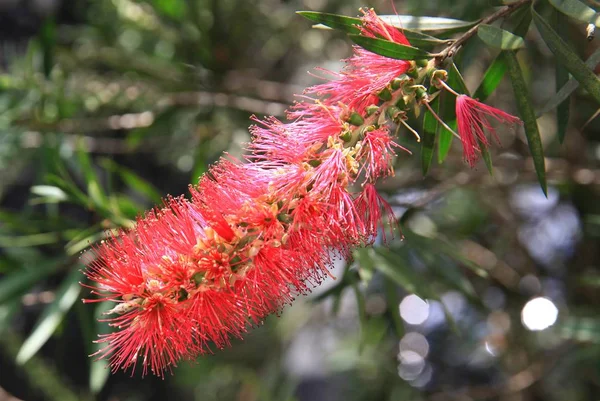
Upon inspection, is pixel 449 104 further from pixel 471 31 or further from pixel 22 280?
pixel 22 280

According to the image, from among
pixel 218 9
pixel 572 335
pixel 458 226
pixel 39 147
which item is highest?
pixel 218 9

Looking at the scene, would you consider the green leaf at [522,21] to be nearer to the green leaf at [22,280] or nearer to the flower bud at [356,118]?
the flower bud at [356,118]

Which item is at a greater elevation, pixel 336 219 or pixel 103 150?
pixel 336 219

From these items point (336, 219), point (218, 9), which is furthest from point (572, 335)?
point (218, 9)

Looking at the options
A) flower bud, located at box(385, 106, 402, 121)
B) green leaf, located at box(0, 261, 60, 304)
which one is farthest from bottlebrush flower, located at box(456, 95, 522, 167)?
green leaf, located at box(0, 261, 60, 304)

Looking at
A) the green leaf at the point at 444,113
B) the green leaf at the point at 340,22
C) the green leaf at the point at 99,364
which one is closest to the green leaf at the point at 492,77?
the green leaf at the point at 444,113

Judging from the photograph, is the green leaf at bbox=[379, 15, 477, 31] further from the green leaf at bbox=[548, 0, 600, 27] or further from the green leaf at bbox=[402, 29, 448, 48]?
the green leaf at bbox=[548, 0, 600, 27]

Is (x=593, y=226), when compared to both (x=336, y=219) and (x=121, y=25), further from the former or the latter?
(x=121, y=25)
